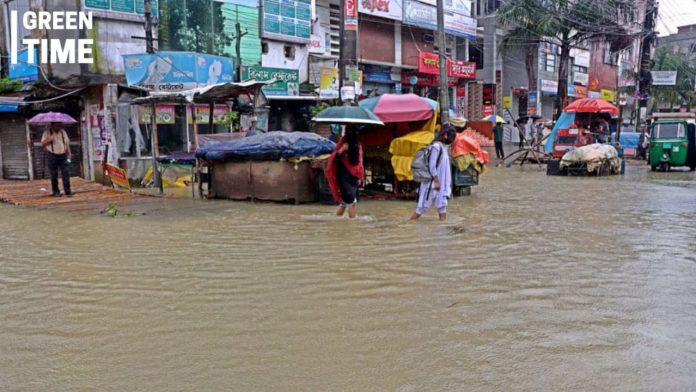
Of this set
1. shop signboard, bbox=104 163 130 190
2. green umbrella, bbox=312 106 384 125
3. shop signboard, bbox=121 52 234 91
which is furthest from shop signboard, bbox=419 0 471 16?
green umbrella, bbox=312 106 384 125

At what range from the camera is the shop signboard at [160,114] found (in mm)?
17797

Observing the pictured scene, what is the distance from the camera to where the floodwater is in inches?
140

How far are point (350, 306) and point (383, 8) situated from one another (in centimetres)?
2632

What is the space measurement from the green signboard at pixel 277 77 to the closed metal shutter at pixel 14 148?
724cm

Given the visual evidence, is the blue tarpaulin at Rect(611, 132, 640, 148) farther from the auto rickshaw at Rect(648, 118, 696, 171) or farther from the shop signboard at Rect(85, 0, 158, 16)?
the shop signboard at Rect(85, 0, 158, 16)

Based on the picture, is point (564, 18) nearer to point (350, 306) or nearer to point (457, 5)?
point (457, 5)

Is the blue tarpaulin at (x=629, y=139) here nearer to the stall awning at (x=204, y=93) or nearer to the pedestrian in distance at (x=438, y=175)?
the stall awning at (x=204, y=93)

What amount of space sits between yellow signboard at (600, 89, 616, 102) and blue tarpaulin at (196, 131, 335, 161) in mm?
44373

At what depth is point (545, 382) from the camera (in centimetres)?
341

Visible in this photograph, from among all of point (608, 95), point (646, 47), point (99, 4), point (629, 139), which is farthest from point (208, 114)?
point (608, 95)

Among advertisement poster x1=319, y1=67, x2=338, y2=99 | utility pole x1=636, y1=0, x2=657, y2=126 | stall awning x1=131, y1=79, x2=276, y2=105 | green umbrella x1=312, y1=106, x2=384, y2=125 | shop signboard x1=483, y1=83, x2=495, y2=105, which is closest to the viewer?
green umbrella x1=312, y1=106, x2=384, y2=125

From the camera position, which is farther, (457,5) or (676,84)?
(676,84)

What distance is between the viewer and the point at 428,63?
103ft

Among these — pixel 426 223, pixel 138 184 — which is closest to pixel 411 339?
pixel 426 223
